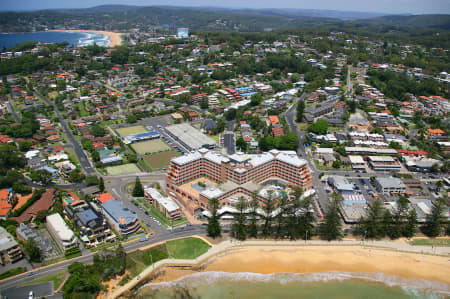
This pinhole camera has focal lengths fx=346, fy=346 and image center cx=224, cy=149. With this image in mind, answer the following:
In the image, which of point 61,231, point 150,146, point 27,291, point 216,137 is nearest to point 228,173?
point 61,231

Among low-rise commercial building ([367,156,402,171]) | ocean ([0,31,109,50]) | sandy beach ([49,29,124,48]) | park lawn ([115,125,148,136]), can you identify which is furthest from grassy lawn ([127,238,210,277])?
ocean ([0,31,109,50])

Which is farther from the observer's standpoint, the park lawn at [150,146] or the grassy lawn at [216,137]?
the grassy lawn at [216,137]

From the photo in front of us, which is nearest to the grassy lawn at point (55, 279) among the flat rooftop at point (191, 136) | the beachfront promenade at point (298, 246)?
the beachfront promenade at point (298, 246)

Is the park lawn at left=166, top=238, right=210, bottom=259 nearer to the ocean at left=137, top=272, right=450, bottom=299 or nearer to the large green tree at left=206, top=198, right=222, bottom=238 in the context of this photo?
the large green tree at left=206, top=198, right=222, bottom=238

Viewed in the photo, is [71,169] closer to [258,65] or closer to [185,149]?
[185,149]

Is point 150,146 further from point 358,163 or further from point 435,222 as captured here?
point 435,222

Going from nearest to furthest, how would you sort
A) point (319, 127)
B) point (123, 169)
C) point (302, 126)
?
point (123, 169) < point (319, 127) < point (302, 126)

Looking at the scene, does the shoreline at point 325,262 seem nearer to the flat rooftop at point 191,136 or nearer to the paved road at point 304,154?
the paved road at point 304,154
